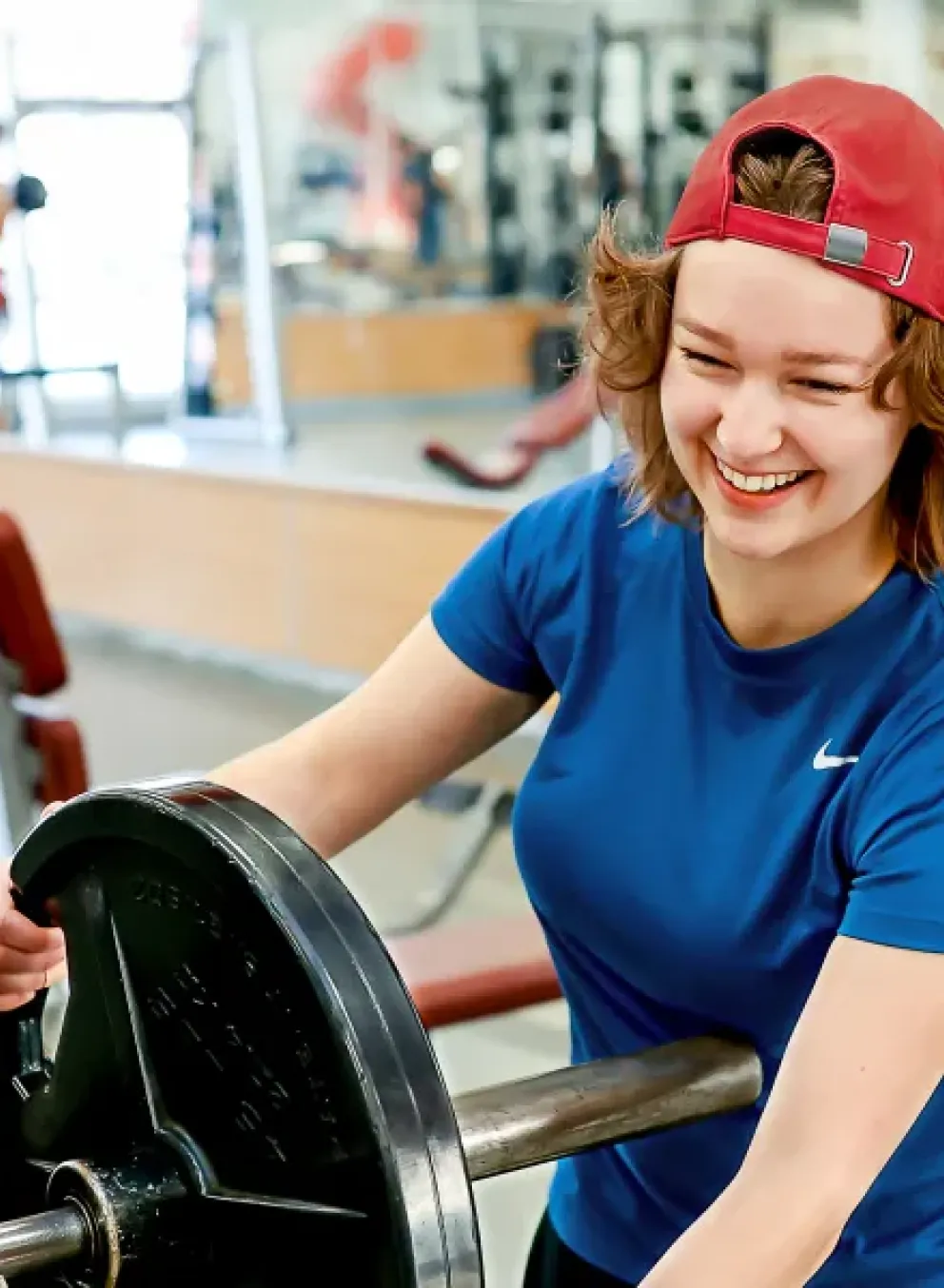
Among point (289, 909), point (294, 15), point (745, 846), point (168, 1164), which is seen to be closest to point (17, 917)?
point (168, 1164)

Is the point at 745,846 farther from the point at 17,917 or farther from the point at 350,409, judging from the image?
the point at 350,409

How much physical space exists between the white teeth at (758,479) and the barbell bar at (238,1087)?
12.0 inches

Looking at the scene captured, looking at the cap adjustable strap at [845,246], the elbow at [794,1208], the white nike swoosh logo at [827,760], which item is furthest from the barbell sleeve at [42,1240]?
the cap adjustable strap at [845,246]

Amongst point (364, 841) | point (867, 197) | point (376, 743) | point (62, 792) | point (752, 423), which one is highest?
point (867, 197)

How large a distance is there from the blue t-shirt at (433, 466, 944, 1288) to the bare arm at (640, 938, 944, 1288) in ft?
0.08

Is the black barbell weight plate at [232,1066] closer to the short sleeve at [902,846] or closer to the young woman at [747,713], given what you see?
the young woman at [747,713]

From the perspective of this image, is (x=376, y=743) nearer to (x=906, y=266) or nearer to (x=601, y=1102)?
(x=601, y=1102)

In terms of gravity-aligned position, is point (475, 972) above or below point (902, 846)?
below

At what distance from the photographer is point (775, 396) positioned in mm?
841

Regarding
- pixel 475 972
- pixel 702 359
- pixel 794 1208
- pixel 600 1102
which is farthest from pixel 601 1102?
pixel 475 972

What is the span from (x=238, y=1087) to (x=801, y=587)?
413mm

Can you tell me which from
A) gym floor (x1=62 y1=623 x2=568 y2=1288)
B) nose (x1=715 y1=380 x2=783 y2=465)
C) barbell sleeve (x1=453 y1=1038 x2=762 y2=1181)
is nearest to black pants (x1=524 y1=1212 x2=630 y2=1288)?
barbell sleeve (x1=453 y1=1038 x2=762 y2=1181)

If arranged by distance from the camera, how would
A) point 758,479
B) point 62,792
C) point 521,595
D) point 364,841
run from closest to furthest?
1. point 758,479
2. point 521,595
3. point 62,792
4. point 364,841

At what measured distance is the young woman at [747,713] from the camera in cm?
80
